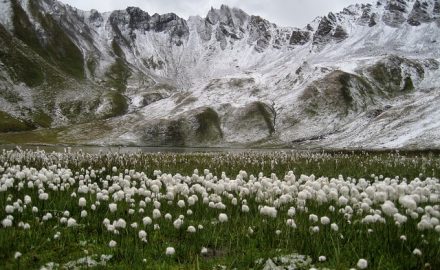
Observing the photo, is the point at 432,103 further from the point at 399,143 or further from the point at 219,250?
the point at 219,250

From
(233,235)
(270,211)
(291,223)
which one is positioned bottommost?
(233,235)

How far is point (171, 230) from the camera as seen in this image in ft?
40.4

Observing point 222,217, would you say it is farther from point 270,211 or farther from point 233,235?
point 270,211

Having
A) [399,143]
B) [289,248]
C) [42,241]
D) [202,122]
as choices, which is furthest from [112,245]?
[202,122]

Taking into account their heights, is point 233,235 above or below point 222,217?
below

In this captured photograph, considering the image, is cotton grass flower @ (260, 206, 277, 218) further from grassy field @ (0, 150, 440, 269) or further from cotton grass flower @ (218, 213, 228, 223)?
cotton grass flower @ (218, 213, 228, 223)

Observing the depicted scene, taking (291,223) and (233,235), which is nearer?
(233,235)

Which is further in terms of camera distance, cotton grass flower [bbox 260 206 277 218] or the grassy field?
cotton grass flower [bbox 260 206 277 218]

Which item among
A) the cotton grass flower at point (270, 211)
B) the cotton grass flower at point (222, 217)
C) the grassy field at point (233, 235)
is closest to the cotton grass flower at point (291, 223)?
the grassy field at point (233, 235)

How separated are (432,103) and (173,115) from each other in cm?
10156

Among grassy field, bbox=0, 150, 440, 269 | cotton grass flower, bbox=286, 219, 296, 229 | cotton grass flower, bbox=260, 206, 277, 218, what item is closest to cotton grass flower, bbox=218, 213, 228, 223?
grassy field, bbox=0, 150, 440, 269

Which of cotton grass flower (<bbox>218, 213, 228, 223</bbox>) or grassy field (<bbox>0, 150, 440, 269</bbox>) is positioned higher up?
cotton grass flower (<bbox>218, 213, 228, 223</bbox>)

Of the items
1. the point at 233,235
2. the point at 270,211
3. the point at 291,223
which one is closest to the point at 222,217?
the point at 233,235

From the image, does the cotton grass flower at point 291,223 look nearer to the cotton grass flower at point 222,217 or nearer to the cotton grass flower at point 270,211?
the cotton grass flower at point 270,211
